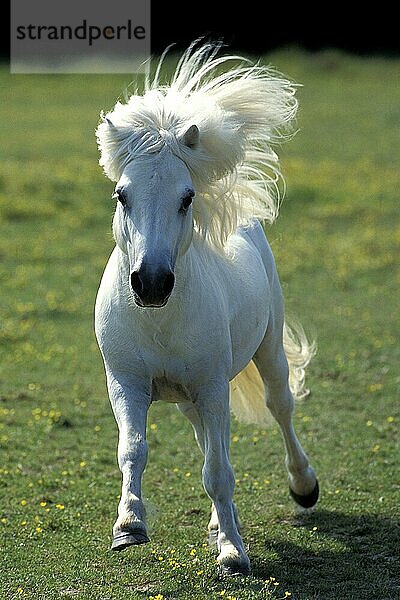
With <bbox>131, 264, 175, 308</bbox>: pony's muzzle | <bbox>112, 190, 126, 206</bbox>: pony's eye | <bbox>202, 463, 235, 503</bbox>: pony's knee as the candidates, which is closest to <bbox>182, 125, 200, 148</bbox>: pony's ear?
<bbox>112, 190, 126, 206</bbox>: pony's eye

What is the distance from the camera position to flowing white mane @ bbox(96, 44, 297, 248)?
4398 mm

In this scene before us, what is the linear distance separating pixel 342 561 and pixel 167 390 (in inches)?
54.9

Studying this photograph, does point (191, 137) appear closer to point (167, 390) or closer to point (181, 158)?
point (181, 158)

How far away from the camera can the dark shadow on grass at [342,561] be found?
4.75 meters

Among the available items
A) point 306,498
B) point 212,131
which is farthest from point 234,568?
point 212,131

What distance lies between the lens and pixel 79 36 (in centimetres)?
2952

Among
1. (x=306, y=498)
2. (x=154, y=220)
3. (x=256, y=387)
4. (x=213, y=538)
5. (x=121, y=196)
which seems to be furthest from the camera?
(x=256, y=387)

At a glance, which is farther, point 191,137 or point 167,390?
point 167,390

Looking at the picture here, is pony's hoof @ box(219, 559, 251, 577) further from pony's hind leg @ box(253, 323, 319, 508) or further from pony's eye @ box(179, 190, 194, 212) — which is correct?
pony's eye @ box(179, 190, 194, 212)

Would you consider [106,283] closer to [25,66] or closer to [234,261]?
[234,261]

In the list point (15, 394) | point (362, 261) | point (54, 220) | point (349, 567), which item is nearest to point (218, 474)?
point (349, 567)

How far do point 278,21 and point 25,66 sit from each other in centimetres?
950

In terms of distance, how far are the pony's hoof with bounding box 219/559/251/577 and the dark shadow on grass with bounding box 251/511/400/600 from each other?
9.3 inches

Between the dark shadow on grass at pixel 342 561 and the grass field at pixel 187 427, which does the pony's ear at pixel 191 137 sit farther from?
the dark shadow on grass at pixel 342 561
